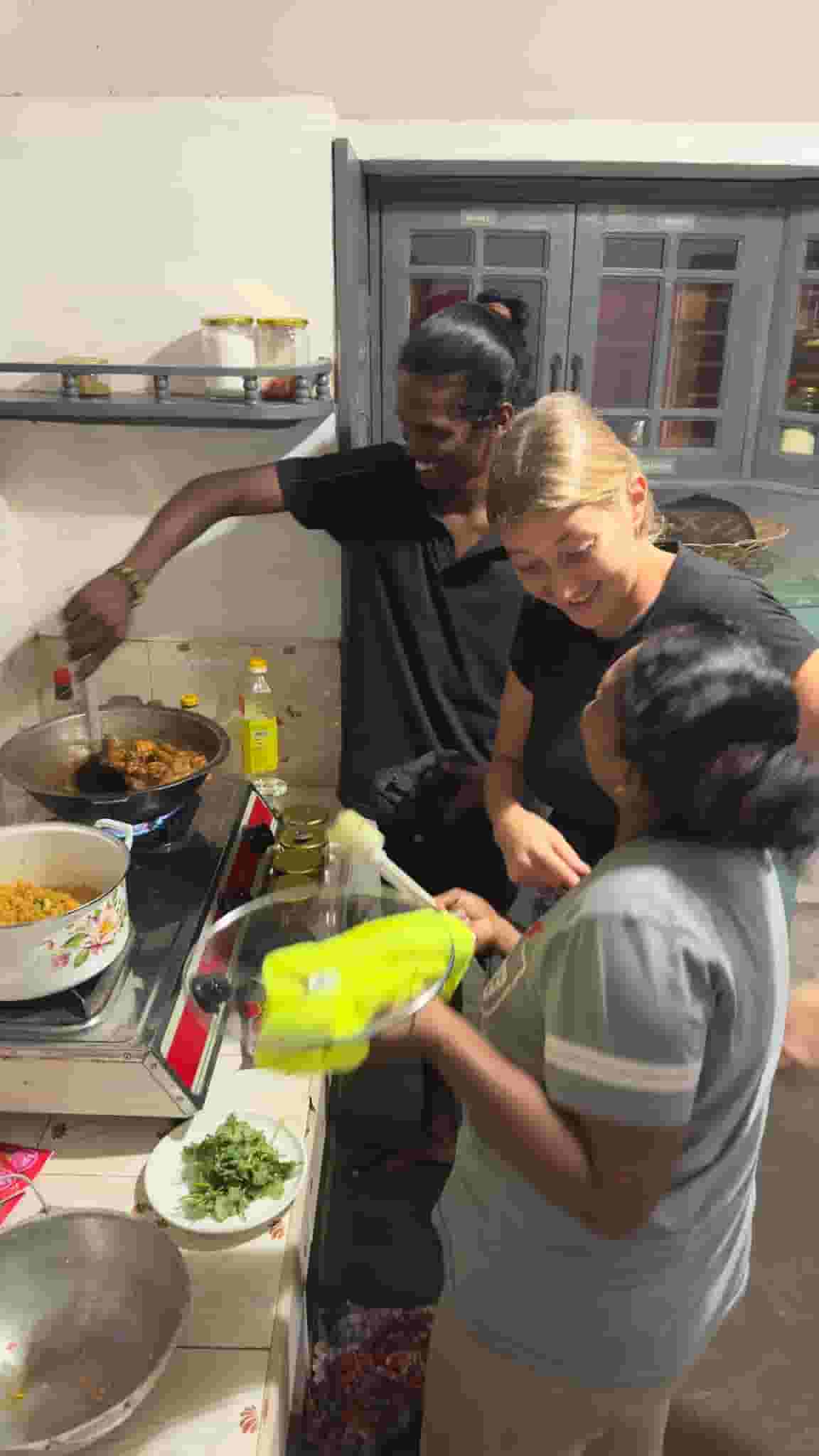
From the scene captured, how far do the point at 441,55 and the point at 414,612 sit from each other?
0.97 meters

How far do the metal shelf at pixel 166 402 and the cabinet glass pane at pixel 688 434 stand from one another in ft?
2.87

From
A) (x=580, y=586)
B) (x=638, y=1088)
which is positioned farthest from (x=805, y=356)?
(x=638, y=1088)

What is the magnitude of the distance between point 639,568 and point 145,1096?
33.1 inches

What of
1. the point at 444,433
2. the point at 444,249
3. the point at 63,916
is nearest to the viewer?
the point at 63,916

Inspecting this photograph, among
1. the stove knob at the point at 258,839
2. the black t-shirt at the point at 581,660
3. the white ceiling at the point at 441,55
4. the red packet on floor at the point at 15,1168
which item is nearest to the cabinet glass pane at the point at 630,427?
the white ceiling at the point at 441,55

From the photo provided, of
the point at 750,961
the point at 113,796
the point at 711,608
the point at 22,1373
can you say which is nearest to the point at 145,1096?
the point at 22,1373

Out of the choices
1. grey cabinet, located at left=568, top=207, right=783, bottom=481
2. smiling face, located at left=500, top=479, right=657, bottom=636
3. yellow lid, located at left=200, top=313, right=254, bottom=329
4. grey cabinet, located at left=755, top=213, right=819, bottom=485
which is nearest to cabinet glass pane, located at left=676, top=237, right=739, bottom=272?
grey cabinet, located at left=568, top=207, right=783, bottom=481

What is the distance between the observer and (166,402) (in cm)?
159

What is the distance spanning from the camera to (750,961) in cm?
73

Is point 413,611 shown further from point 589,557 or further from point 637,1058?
point 637,1058

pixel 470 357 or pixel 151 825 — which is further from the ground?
pixel 470 357

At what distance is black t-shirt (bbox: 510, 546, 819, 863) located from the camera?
113 centimetres

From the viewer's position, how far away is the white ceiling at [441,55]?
166 cm

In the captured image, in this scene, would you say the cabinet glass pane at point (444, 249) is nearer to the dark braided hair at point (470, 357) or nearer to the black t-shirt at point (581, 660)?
the dark braided hair at point (470, 357)
